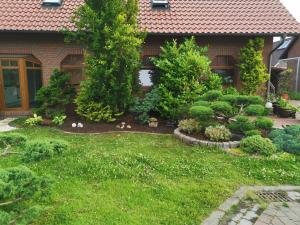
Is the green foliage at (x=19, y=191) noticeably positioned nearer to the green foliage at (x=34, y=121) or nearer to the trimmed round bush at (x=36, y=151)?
the trimmed round bush at (x=36, y=151)

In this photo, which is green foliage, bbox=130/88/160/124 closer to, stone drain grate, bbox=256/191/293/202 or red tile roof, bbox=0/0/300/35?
red tile roof, bbox=0/0/300/35

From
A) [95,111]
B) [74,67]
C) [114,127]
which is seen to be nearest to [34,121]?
[95,111]

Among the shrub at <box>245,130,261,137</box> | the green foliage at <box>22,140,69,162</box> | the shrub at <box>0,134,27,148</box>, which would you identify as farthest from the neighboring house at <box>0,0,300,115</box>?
the green foliage at <box>22,140,69,162</box>

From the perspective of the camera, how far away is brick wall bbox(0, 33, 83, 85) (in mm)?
11375

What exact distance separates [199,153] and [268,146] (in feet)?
5.22

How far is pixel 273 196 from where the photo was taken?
4887mm

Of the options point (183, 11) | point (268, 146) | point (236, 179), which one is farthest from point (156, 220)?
point (183, 11)

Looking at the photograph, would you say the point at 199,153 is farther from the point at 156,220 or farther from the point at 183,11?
the point at 183,11

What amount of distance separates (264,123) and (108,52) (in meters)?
5.00

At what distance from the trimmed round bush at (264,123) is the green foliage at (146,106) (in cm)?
338

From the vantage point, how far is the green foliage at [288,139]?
6941mm

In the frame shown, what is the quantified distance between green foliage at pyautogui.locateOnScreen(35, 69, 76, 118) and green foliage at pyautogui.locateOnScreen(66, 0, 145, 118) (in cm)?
105

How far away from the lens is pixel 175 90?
9836mm

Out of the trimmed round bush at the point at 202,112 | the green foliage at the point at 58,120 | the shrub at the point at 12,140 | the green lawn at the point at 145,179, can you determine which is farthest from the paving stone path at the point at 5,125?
the shrub at the point at 12,140
